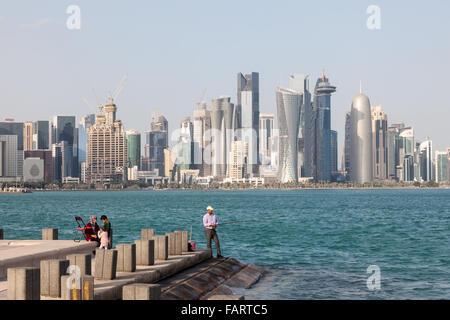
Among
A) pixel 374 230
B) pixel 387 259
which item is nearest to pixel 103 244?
pixel 387 259

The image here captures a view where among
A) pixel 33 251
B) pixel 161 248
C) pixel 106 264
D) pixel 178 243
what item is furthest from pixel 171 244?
pixel 106 264

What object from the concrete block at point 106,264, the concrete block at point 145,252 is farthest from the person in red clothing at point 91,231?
the concrete block at point 106,264

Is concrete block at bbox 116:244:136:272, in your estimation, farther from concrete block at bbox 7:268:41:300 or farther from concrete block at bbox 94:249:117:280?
concrete block at bbox 7:268:41:300

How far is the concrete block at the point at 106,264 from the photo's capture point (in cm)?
1839

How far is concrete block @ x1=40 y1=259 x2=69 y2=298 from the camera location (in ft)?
52.9

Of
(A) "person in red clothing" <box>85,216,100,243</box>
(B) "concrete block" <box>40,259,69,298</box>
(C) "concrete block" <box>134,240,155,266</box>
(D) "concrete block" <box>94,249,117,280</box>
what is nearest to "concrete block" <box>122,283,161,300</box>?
(B) "concrete block" <box>40,259,69,298</box>

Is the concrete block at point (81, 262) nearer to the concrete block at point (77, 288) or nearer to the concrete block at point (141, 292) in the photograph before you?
the concrete block at point (77, 288)

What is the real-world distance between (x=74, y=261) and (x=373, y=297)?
13.3 meters

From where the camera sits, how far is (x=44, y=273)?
1627cm

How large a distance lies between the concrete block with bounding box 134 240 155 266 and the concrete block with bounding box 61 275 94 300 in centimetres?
635

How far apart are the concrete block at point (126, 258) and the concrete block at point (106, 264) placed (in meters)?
1.23

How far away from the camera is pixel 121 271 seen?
1998cm
